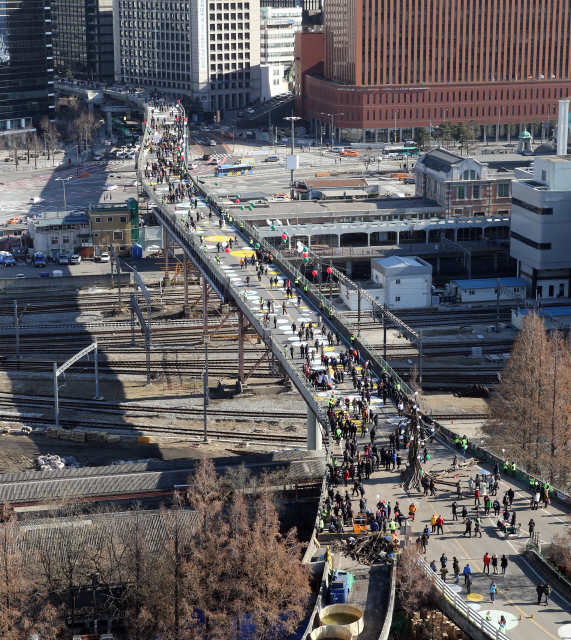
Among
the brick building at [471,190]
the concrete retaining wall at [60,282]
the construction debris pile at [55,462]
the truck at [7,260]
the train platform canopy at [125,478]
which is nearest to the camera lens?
the train platform canopy at [125,478]

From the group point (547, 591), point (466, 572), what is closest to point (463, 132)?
point (466, 572)

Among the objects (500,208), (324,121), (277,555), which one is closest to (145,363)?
(277,555)

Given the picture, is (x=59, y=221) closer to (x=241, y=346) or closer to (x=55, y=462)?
(x=241, y=346)

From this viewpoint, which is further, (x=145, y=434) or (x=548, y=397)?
Result: (x=145, y=434)

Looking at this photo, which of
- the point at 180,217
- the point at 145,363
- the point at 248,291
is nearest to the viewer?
the point at 248,291

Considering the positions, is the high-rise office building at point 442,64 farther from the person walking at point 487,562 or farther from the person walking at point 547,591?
the person walking at point 547,591

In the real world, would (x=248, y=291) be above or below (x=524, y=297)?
above

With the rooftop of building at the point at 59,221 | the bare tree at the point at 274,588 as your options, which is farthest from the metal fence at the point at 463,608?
the rooftop of building at the point at 59,221

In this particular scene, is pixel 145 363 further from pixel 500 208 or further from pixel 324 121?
pixel 324 121
